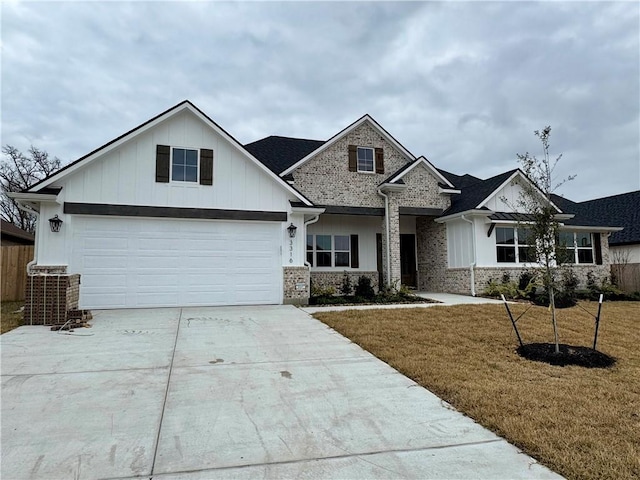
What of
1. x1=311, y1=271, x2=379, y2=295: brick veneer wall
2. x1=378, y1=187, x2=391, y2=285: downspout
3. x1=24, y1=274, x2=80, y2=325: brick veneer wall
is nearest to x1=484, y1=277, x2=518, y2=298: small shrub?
x1=378, y1=187, x2=391, y2=285: downspout

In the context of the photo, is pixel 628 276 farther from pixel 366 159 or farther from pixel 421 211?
pixel 366 159

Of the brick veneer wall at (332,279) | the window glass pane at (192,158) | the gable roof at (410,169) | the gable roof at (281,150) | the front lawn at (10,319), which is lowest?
the front lawn at (10,319)

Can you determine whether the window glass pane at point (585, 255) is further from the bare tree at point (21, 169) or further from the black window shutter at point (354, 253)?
the bare tree at point (21, 169)

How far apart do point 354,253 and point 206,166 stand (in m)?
7.78

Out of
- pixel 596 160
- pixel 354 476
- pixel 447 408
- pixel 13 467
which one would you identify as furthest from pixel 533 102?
pixel 13 467

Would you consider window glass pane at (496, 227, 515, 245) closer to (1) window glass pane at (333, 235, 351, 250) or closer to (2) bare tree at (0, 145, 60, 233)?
(1) window glass pane at (333, 235, 351, 250)

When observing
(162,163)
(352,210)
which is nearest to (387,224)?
(352,210)

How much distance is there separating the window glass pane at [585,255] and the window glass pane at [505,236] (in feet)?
14.2

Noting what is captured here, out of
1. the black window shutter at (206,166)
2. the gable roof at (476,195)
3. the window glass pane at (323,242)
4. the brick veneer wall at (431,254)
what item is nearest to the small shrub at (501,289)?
the brick veneer wall at (431,254)

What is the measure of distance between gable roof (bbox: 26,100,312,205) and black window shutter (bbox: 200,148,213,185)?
72cm

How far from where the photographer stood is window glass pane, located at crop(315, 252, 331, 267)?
55.3 feet

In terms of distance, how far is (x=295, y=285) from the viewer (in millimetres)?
12523

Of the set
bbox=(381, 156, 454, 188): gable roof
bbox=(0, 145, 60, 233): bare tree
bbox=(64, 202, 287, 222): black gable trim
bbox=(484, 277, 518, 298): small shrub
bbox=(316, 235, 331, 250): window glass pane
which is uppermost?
bbox=(0, 145, 60, 233): bare tree

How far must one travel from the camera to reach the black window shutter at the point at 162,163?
1165cm
